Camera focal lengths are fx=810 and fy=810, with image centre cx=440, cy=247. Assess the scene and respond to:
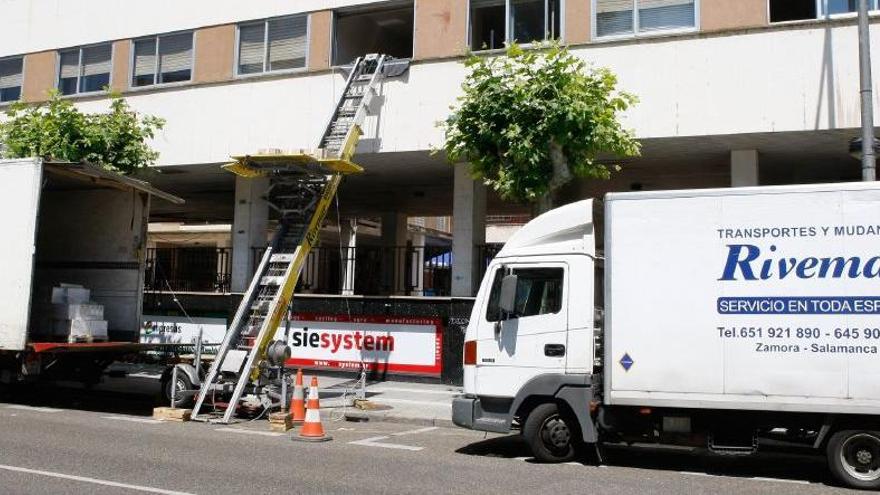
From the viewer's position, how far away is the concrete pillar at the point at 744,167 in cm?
1436

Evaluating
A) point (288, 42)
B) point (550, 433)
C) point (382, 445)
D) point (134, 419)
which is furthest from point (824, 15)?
point (134, 419)

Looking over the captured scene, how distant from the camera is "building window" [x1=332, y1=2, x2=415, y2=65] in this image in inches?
676

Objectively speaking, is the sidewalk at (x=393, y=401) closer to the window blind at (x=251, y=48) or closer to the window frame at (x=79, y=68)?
the window blind at (x=251, y=48)

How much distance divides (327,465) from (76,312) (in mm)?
5845

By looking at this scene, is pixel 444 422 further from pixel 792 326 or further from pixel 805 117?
pixel 805 117

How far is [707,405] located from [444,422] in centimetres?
497

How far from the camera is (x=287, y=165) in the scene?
13156mm

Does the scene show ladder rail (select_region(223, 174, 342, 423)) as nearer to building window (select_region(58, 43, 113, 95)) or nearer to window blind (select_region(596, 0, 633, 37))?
window blind (select_region(596, 0, 633, 37))

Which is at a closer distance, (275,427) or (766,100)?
(275,427)

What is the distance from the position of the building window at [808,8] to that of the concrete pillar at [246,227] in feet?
36.0

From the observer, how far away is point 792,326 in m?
7.95

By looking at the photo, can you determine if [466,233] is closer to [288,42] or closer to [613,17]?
[613,17]

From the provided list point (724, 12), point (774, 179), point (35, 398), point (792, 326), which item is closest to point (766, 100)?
point (724, 12)

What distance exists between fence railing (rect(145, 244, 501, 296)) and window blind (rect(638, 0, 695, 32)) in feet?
22.2
